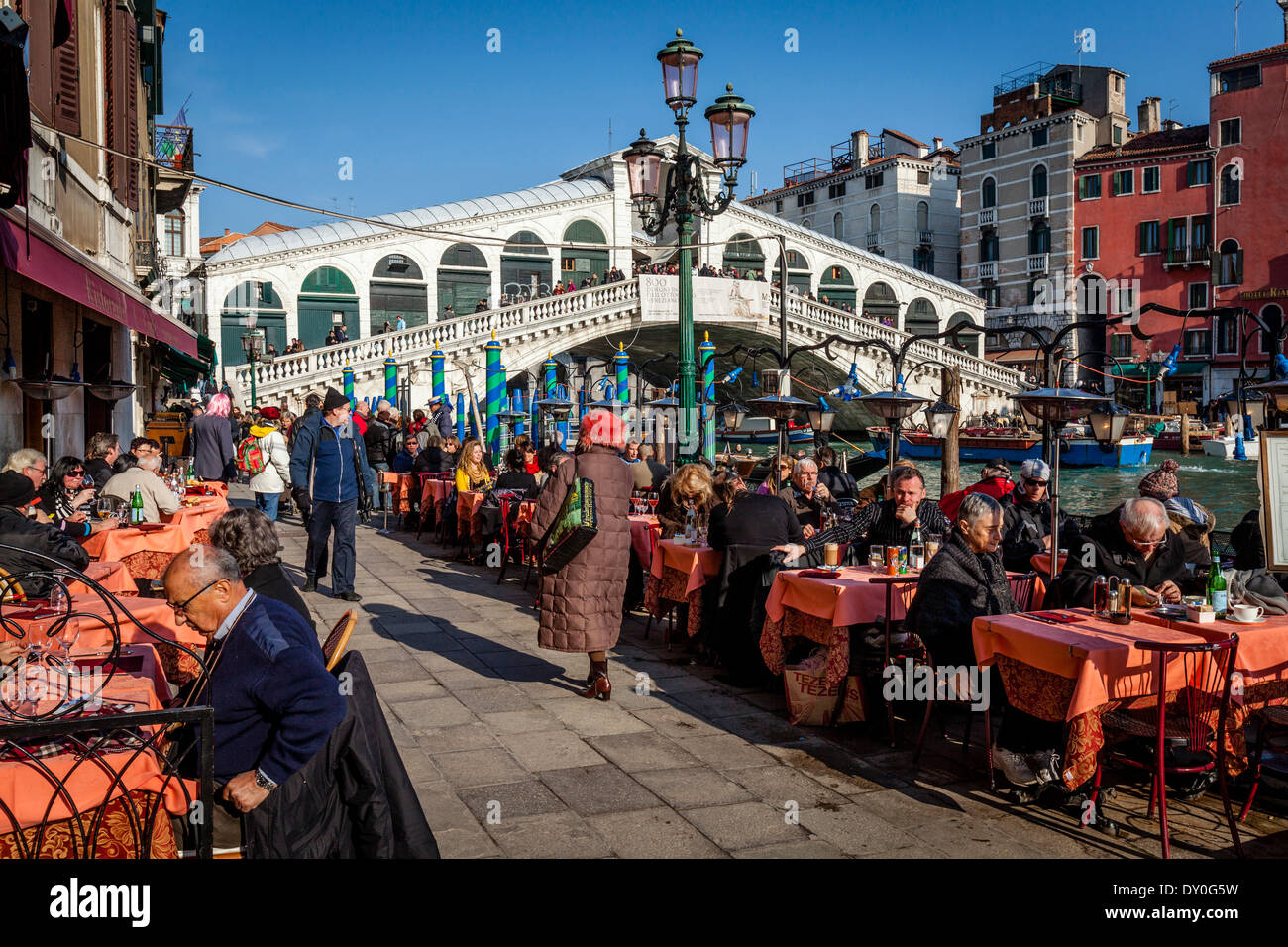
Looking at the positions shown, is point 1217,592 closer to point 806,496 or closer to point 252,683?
point 806,496

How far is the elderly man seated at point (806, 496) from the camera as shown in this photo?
761 centimetres

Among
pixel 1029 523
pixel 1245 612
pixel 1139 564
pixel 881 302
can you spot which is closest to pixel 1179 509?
pixel 1029 523

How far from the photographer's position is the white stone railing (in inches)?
992

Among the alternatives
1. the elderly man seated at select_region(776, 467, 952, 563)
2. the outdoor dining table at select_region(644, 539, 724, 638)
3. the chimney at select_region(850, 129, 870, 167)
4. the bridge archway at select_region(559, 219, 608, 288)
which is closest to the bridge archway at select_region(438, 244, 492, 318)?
the bridge archway at select_region(559, 219, 608, 288)

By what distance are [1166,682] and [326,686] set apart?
3042 mm

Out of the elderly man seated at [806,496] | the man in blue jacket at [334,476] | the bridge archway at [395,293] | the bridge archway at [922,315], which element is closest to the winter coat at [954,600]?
the elderly man seated at [806,496]

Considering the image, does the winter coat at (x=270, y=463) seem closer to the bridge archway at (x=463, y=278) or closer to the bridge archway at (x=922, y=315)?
the bridge archway at (x=463, y=278)

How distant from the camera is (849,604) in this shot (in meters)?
5.09

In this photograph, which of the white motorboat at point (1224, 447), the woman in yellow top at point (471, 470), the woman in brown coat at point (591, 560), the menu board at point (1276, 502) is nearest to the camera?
the menu board at point (1276, 502)

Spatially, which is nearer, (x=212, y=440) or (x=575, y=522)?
(x=575, y=522)

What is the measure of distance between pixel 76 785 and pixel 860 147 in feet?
176

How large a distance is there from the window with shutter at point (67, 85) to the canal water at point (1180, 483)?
18626 millimetres

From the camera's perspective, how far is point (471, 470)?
11094 mm

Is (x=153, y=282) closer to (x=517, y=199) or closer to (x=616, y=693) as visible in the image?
(x=616, y=693)
